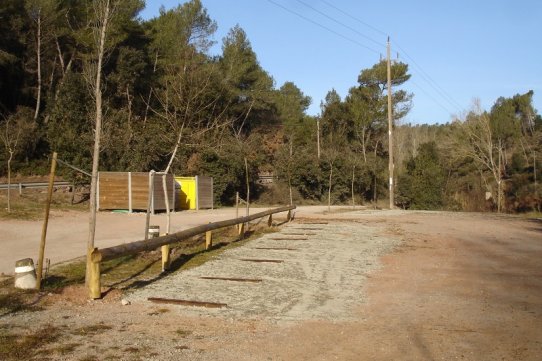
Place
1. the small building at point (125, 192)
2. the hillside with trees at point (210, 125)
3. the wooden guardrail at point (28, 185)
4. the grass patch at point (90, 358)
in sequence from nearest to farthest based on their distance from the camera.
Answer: the grass patch at point (90, 358) → the small building at point (125, 192) → the wooden guardrail at point (28, 185) → the hillside with trees at point (210, 125)

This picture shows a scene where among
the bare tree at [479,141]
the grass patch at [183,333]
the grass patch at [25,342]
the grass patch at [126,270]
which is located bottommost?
the grass patch at [183,333]

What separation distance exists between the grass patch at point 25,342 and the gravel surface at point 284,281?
1874 millimetres

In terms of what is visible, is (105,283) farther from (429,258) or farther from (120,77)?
(120,77)

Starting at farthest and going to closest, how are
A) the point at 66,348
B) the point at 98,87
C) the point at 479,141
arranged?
the point at 479,141 < the point at 98,87 < the point at 66,348

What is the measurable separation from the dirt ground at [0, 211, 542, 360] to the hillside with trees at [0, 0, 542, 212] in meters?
20.3

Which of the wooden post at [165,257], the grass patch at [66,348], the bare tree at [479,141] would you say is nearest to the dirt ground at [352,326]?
the grass patch at [66,348]

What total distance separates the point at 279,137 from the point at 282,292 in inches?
2023

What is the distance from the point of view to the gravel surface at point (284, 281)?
756 cm

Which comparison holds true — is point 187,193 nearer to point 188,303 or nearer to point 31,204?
point 31,204

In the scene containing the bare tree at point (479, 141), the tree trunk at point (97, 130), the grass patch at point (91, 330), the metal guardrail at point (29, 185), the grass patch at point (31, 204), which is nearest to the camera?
the grass patch at point (91, 330)

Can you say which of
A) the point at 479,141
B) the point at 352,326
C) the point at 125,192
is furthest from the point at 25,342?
the point at 479,141

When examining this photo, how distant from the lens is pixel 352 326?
668 centimetres

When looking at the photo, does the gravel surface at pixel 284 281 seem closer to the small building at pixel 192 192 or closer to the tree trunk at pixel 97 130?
the tree trunk at pixel 97 130

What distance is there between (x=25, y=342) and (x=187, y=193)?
26.1 metres
